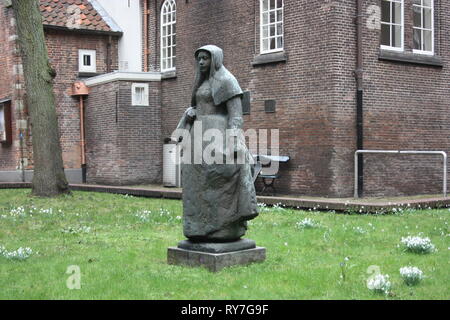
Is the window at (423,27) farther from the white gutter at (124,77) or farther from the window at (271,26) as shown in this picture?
the white gutter at (124,77)

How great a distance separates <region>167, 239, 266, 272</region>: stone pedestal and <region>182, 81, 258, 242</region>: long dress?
0.11m

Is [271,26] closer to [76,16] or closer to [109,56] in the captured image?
[109,56]

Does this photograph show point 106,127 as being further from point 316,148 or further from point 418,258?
point 418,258

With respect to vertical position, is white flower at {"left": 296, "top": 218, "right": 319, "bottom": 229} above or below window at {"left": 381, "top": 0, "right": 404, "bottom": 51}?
below

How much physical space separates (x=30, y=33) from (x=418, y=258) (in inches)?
505

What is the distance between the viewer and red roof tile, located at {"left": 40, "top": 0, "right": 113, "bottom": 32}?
78.6 feet

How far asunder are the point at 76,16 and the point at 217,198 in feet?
60.9

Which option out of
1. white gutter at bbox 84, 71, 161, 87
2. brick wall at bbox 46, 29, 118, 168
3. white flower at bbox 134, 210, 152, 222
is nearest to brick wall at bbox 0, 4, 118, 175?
brick wall at bbox 46, 29, 118, 168

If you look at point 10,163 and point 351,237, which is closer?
point 351,237

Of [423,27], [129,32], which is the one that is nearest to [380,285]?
[423,27]

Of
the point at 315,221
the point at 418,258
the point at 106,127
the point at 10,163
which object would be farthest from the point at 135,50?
the point at 418,258

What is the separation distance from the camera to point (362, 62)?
16.7 metres

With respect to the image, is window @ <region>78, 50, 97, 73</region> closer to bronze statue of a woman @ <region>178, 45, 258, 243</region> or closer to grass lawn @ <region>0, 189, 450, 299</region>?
grass lawn @ <region>0, 189, 450, 299</region>

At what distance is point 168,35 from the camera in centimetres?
2309
